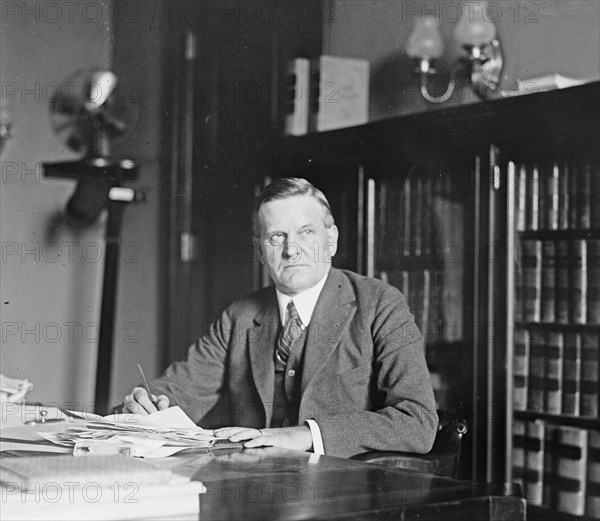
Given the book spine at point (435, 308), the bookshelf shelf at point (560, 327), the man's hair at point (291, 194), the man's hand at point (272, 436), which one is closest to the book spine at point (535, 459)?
the bookshelf shelf at point (560, 327)

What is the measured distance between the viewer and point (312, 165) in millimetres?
3230

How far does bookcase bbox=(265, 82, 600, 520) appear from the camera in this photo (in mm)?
2617

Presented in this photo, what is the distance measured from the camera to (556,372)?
2.70 m

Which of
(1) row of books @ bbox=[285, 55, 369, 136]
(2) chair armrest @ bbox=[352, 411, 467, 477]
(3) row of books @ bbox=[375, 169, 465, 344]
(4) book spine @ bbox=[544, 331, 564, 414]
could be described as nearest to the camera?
(2) chair armrest @ bbox=[352, 411, 467, 477]

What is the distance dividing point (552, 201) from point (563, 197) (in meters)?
0.04

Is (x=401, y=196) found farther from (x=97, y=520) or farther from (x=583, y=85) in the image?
(x=97, y=520)

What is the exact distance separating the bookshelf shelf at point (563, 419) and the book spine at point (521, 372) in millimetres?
21

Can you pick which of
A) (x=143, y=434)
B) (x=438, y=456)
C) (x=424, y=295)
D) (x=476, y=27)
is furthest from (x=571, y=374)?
(x=143, y=434)

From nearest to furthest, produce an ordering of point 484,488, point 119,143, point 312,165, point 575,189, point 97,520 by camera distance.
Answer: point 97,520 < point 484,488 < point 575,189 < point 312,165 < point 119,143

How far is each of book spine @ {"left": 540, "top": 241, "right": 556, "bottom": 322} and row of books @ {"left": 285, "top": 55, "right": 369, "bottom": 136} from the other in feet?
2.73

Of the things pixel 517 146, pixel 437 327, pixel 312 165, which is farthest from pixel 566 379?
pixel 312 165

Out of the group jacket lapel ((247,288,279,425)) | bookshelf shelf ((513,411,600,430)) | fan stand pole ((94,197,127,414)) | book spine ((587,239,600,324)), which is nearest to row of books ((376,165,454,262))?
book spine ((587,239,600,324))

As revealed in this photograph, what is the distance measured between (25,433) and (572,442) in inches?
66.3

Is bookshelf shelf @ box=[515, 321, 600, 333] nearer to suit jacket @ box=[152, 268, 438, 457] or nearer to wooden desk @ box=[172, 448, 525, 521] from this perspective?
suit jacket @ box=[152, 268, 438, 457]
